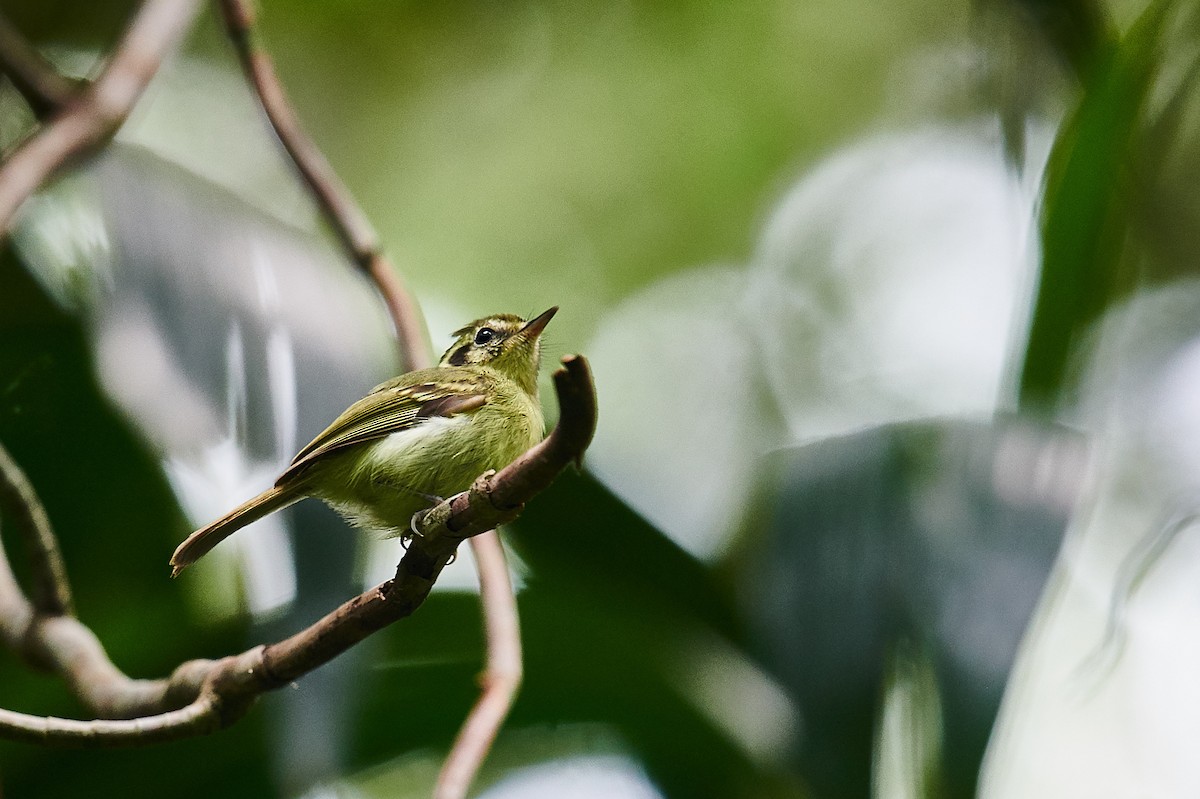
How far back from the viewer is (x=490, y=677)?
6.70 feet

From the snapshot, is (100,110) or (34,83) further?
(34,83)

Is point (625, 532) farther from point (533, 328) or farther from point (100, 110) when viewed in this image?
point (100, 110)

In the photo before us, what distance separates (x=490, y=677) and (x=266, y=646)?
430 mm

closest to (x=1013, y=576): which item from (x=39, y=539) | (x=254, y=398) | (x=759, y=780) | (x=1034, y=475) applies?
(x=1034, y=475)

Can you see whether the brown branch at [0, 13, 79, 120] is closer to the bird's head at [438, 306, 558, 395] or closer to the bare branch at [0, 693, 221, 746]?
the bird's head at [438, 306, 558, 395]

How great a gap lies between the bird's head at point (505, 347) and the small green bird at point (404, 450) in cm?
29

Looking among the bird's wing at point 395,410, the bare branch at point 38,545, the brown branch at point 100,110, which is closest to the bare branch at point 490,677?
the bird's wing at point 395,410

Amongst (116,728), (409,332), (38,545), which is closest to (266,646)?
(116,728)

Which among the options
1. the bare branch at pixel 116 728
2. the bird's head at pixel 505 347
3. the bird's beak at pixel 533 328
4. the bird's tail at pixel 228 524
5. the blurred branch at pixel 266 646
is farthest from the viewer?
the bird's head at pixel 505 347

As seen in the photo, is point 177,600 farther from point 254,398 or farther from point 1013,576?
→ point 1013,576

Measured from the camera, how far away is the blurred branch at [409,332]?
1.90 m

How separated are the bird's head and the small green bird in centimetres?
29

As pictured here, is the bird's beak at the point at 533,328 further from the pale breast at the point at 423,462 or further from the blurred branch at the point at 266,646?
the blurred branch at the point at 266,646

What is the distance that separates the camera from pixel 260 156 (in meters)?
5.22
